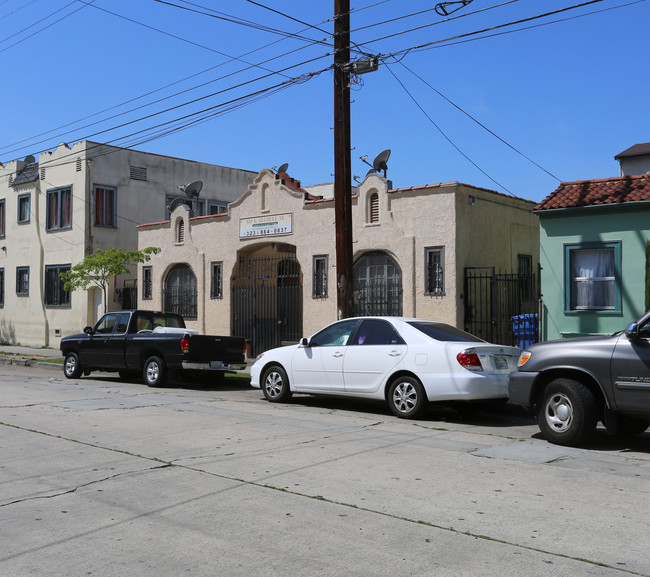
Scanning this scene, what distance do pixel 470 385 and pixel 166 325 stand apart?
9.49 metres

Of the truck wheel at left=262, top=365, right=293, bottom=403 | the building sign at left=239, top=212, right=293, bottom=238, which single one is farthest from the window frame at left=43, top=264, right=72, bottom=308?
the truck wheel at left=262, top=365, right=293, bottom=403

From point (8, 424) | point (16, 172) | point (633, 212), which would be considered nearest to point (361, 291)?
point (633, 212)

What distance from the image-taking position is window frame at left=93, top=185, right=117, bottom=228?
2784 centimetres

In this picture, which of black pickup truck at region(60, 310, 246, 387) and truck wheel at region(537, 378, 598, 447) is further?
black pickup truck at region(60, 310, 246, 387)

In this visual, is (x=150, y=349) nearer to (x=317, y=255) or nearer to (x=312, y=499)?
(x=317, y=255)

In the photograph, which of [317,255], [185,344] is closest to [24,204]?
[317,255]

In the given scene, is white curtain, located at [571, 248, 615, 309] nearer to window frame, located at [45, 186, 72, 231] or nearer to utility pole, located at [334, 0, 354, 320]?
utility pole, located at [334, 0, 354, 320]

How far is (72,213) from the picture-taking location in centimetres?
2827

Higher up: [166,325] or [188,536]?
[166,325]

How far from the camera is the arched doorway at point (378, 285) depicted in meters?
18.6

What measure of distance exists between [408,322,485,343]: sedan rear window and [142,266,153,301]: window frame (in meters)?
15.9

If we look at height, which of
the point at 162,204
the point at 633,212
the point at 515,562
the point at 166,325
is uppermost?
the point at 162,204

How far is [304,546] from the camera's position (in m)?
4.90

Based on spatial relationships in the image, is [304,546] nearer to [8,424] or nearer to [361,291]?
[8,424]
